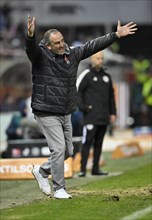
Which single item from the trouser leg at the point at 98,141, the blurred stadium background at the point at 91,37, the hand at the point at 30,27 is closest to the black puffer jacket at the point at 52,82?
the hand at the point at 30,27

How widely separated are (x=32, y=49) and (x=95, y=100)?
4.44 meters

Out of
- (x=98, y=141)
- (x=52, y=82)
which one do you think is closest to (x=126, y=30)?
(x=52, y=82)

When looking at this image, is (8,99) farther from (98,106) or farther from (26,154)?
(98,106)

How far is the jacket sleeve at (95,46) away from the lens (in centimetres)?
1097

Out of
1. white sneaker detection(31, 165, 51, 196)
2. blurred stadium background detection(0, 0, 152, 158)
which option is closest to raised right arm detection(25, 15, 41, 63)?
white sneaker detection(31, 165, 51, 196)

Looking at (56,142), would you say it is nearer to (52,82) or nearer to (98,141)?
(52,82)

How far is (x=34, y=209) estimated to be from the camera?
10266 millimetres

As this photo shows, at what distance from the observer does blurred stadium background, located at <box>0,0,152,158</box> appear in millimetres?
26841

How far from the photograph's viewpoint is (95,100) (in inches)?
583

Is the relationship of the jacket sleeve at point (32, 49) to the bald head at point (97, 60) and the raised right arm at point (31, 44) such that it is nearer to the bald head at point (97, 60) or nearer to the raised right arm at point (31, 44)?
the raised right arm at point (31, 44)

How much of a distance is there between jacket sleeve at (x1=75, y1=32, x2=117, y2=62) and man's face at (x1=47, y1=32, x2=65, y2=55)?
0.32 meters

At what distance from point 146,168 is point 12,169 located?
2507 mm

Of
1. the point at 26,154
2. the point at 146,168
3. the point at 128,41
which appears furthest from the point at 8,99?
the point at 128,41

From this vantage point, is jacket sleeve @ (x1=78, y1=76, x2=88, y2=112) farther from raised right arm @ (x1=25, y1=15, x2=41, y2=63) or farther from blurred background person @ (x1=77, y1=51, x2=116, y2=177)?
raised right arm @ (x1=25, y1=15, x2=41, y2=63)
